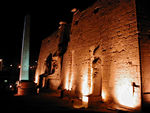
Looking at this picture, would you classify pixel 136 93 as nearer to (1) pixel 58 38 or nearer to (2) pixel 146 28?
(2) pixel 146 28

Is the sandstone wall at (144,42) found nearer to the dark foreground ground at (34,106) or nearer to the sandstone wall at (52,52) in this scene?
the dark foreground ground at (34,106)

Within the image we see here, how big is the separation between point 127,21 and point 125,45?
3.91 feet

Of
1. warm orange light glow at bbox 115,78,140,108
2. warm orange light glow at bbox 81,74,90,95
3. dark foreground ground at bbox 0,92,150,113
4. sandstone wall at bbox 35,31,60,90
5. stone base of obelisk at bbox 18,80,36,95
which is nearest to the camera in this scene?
warm orange light glow at bbox 115,78,140,108

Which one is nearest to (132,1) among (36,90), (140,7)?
(140,7)

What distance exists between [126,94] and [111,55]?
2134 millimetres

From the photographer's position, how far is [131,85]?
6.10 m

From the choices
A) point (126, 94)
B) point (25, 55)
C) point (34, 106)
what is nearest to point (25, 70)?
point (25, 55)

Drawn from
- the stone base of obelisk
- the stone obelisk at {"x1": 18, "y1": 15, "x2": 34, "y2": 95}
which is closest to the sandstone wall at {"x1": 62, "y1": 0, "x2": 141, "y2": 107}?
the stone base of obelisk

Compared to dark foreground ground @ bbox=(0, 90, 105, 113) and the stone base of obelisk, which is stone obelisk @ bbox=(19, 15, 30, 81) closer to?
the stone base of obelisk

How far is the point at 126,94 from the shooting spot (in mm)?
6301

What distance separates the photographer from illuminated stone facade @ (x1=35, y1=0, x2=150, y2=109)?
612cm

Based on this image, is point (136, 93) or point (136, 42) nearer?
point (136, 93)

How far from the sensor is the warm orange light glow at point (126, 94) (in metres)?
5.86

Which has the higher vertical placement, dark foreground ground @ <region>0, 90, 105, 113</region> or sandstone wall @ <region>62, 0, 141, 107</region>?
sandstone wall @ <region>62, 0, 141, 107</region>
